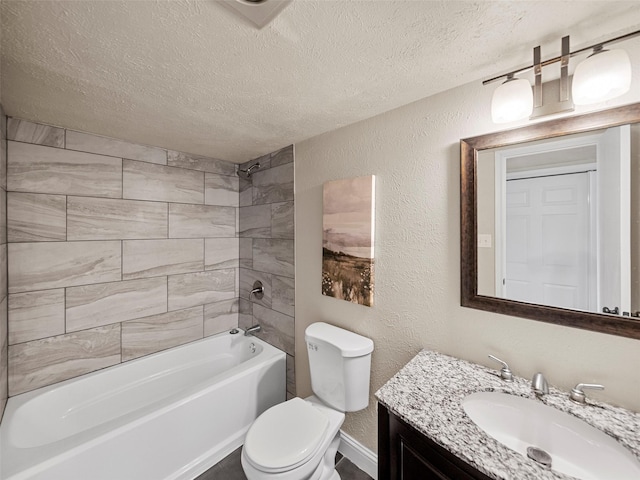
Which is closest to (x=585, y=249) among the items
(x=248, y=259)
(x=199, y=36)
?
(x=199, y=36)

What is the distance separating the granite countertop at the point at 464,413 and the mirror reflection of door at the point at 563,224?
14.4 inches

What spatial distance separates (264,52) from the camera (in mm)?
1080

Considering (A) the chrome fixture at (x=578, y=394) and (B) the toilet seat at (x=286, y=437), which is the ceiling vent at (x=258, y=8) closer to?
(A) the chrome fixture at (x=578, y=394)

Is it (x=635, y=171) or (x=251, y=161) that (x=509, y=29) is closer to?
(x=635, y=171)

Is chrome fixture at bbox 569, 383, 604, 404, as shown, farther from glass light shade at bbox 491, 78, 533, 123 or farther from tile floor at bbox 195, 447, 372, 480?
tile floor at bbox 195, 447, 372, 480

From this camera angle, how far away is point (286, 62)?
1142mm

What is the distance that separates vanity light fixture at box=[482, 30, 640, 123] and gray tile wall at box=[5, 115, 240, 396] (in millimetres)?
1719

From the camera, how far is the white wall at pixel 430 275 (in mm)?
1044

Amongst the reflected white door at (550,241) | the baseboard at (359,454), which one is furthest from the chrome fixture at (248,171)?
the baseboard at (359,454)

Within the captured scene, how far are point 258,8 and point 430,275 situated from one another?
54.1 inches

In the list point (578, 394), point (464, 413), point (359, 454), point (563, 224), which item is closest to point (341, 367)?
point (359, 454)

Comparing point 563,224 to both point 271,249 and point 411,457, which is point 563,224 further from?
point 271,249

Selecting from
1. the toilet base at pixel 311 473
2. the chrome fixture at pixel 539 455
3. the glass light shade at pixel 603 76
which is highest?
the glass light shade at pixel 603 76

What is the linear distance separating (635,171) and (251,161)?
258cm
